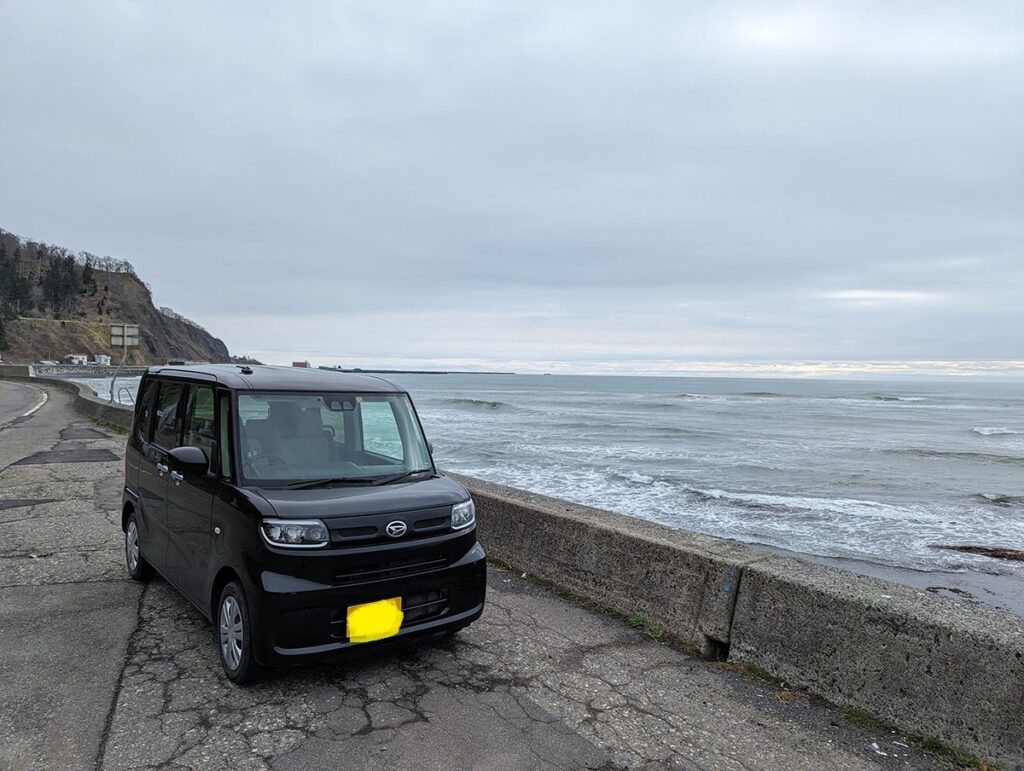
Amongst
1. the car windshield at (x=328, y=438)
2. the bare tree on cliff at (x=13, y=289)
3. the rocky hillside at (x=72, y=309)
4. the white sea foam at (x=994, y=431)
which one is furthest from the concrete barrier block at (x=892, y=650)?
the bare tree on cliff at (x=13, y=289)

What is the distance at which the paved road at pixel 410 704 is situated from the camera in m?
2.96

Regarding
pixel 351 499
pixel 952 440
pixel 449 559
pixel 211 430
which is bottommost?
pixel 952 440

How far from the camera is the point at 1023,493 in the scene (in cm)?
1698

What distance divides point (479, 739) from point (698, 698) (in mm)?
1275

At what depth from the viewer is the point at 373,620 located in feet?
11.5

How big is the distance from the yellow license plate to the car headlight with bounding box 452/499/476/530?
552mm

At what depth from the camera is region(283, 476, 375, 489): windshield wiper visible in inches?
147

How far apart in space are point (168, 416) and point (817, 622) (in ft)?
14.9

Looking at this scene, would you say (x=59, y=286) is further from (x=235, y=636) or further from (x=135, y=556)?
(x=235, y=636)

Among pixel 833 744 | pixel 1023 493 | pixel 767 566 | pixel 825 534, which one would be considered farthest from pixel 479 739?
pixel 1023 493

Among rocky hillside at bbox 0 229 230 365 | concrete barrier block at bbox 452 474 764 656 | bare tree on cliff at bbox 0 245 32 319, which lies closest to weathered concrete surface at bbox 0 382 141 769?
concrete barrier block at bbox 452 474 764 656

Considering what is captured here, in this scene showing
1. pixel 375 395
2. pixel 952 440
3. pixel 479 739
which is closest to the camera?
pixel 479 739

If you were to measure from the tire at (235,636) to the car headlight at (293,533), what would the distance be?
1.29ft

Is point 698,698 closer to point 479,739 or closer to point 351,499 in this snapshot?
point 479,739
